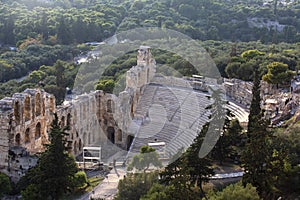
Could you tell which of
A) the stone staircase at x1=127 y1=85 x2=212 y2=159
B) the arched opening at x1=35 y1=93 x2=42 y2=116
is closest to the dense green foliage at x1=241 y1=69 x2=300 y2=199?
the stone staircase at x1=127 y1=85 x2=212 y2=159

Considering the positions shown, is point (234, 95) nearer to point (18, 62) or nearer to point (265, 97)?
point (265, 97)

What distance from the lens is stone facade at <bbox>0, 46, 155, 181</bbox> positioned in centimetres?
3088

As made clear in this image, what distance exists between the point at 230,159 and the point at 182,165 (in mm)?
9381

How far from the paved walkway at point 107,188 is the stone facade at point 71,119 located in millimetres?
4142

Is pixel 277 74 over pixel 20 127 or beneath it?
over

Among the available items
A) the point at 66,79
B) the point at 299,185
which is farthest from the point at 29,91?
the point at 66,79

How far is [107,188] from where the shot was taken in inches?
1174

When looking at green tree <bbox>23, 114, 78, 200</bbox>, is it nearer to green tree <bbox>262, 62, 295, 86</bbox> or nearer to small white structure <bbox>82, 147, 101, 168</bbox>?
small white structure <bbox>82, 147, 101, 168</bbox>

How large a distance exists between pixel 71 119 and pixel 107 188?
848 cm

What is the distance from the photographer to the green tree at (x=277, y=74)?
4347 cm

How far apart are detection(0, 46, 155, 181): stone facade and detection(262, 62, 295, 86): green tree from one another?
1096 cm

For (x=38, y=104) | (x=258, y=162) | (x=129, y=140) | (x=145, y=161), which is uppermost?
(x=38, y=104)

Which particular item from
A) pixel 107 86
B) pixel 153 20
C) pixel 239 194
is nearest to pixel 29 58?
pixel 107 86

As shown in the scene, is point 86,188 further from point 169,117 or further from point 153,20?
point 153,20
